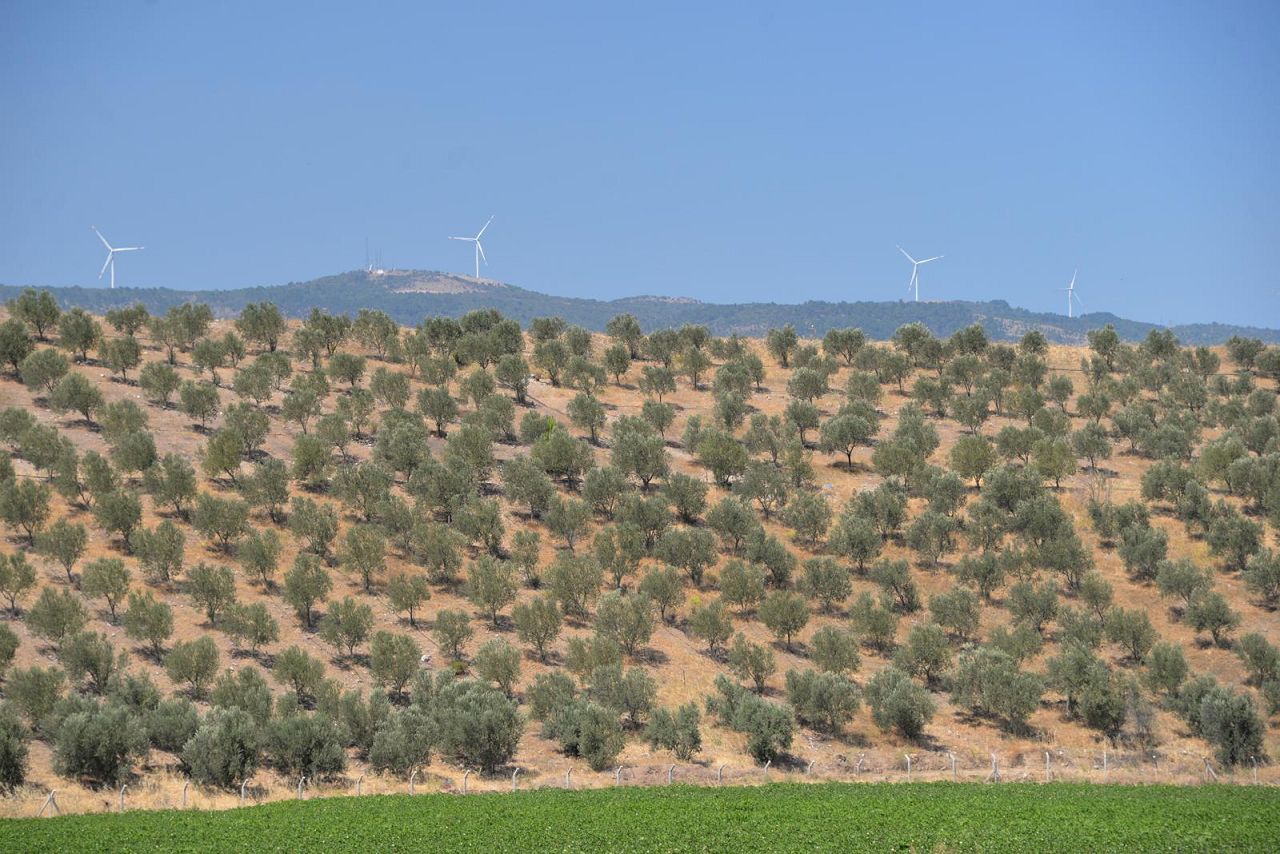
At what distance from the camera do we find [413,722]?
5028 cm

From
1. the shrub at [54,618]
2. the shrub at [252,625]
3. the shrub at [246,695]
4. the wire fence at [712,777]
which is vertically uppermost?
the shrub at [54,618]

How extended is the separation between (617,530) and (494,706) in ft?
86.5

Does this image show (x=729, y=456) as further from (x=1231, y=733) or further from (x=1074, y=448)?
(x=1231, y=733)

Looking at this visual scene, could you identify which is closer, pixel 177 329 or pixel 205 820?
pixel 205 820

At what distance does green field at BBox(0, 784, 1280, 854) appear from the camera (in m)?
34.8

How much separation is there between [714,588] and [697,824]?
38963 mm

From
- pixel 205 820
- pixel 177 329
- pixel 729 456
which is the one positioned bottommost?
pixel 205 820

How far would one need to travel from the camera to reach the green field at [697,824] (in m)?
34.8

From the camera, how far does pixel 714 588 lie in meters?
76.0

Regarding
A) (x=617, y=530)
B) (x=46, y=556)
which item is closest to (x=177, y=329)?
(x=46, y=556)

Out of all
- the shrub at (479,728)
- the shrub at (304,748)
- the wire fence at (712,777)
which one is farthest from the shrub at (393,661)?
the shrub at (304,748)

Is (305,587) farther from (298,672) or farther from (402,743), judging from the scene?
(402,743)

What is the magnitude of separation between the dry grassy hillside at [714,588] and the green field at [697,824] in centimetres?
709

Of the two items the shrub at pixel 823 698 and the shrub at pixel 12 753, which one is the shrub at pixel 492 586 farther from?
the shrub at pixel 12 753
